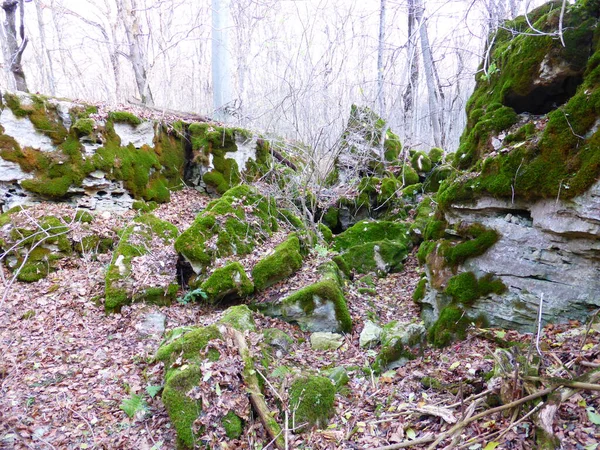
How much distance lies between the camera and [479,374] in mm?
3521

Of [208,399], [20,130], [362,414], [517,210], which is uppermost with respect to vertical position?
[20,130]

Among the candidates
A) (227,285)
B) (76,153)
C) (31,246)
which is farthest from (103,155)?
(227,285)

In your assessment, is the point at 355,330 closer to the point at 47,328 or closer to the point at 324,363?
the point at 324,363

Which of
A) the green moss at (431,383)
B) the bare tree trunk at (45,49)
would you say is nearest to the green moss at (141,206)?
the green moss at (431,383)

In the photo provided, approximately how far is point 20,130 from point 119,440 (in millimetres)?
7394

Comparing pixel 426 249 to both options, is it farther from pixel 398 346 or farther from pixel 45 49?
pixel 45 49

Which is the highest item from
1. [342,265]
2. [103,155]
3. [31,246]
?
[103,155]

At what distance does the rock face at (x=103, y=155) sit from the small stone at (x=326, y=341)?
6154 mm

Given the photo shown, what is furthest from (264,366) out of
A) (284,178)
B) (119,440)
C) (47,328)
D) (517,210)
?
(284,178)

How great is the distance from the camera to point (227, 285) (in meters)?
5.79

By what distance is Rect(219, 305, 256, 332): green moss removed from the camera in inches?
182

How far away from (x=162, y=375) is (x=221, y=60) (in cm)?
1198

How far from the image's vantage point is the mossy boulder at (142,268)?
557 centimetres

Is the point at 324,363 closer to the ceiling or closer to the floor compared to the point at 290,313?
closer to the floor
